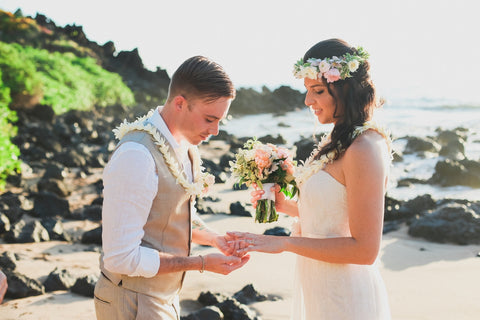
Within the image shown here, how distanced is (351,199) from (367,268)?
0.55 meters

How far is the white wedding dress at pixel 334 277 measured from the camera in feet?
10.2

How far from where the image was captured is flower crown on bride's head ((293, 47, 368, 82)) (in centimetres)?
316

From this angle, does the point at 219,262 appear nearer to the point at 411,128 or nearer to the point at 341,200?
the point at 341,200

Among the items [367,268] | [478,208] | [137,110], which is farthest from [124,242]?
[137,110]

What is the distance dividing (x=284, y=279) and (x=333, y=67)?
14.2 ft

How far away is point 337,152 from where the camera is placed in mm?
3125

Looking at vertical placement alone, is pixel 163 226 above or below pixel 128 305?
above

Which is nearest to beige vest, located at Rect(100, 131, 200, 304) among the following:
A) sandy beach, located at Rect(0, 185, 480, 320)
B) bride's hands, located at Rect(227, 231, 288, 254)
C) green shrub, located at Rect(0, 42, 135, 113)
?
bride's hands, located at Rect(227, 231, 288, 254)

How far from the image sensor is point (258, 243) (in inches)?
127

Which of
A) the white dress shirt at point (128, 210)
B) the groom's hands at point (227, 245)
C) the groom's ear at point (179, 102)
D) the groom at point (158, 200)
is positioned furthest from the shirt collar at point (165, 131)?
the groom's hands at point (227, 245)

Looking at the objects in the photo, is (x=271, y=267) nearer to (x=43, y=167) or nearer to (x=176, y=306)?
(x=176, y=306)

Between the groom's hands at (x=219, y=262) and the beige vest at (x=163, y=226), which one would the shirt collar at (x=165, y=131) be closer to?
the beige vest at (x=163, y=226)

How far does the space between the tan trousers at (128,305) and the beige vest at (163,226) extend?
0.03 meters

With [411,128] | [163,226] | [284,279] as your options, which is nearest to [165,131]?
[163,226]
